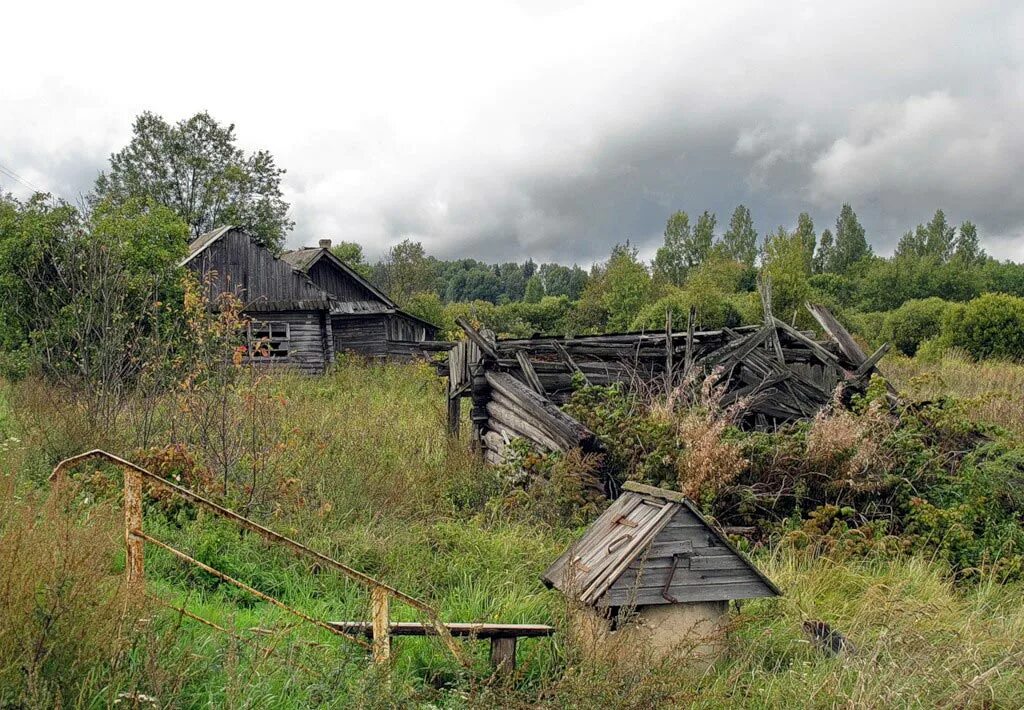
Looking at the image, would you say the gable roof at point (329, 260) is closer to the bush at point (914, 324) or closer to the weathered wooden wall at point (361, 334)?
the weathered wooden wall at point (361, 334)

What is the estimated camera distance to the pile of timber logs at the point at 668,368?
976 cm

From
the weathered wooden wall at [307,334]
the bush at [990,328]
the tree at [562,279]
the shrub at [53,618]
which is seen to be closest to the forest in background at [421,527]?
the shrub at [53,618]

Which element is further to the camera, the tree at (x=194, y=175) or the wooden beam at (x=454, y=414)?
the tree at (x=194, y=175)

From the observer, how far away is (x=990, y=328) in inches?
872

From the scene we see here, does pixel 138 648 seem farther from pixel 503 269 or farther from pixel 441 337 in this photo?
pixel 503 269

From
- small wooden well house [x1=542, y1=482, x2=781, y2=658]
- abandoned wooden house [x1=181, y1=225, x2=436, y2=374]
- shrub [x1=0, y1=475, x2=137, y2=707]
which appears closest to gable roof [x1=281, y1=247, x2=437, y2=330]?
abandoned wooden house [x1=181, y1=225, x2=436, y2=374]

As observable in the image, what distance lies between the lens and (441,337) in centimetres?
3741

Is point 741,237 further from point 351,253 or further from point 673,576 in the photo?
point 673,576

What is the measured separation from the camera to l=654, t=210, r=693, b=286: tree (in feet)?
190

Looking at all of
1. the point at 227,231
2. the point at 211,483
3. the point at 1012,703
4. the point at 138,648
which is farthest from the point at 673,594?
the point at 227,231

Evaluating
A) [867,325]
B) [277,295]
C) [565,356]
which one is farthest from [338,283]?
[867,325]

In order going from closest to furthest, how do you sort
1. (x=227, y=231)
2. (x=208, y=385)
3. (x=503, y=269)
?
(x=208, y=385), (x=227, y=231), (x=503, y=269)

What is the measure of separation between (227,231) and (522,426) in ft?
62.6

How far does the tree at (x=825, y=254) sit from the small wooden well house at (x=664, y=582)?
7095 centimetres
